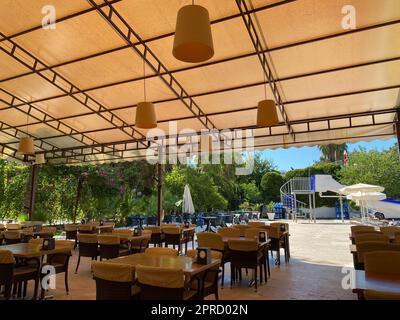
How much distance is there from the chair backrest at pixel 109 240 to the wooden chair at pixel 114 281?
2986 mm

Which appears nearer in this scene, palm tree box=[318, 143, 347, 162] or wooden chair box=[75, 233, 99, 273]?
wooden chair box=[75, 233, 99, 273]

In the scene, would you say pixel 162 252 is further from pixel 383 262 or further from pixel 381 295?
pixel 381 295

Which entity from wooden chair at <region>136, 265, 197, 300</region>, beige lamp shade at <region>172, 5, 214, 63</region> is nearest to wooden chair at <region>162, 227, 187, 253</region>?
wooden chair at <region>136, 265, 197, 300</region>

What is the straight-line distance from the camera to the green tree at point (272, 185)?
92.0 ft

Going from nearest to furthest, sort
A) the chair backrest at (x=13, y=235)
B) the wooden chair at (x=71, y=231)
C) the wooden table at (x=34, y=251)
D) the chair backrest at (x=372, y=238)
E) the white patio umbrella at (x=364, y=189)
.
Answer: the wooden table at (x=34, y=251) → the chair backrest at (x=372, y=238) → the chair backrest at (x=13, y=235) → the wooden chair at (x=71, y=231) → the white patio umbrella at (x=364, y=189)

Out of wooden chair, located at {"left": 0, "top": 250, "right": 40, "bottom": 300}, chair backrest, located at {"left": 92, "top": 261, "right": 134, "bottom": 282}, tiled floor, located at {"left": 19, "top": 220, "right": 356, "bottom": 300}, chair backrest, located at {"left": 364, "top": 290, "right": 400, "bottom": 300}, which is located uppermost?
chair backrest, located at {"left": 364, "top": 290, "right": 400, "bottom": 300}

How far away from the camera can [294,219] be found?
21.7 metres

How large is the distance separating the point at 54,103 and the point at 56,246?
19.8ft

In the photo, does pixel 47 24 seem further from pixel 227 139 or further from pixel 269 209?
pixel 269 209

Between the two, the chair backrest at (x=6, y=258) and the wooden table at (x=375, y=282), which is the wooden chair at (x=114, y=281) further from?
the wooden table at (x=375, y=282)

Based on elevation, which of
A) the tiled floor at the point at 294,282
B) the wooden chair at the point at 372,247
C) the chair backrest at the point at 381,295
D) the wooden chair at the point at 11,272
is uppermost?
the wooden chair at the point at 372,247

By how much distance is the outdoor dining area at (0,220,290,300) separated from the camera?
305 centimetres

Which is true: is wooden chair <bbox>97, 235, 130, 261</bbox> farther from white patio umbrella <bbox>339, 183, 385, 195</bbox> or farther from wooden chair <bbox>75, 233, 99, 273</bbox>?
white patio umbrella <bbox>339, 183, 385, 195</bbox>

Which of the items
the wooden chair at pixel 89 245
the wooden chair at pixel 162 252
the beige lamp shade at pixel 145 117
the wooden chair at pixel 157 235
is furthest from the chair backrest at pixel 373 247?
the wooden chair at pixel 157 235
